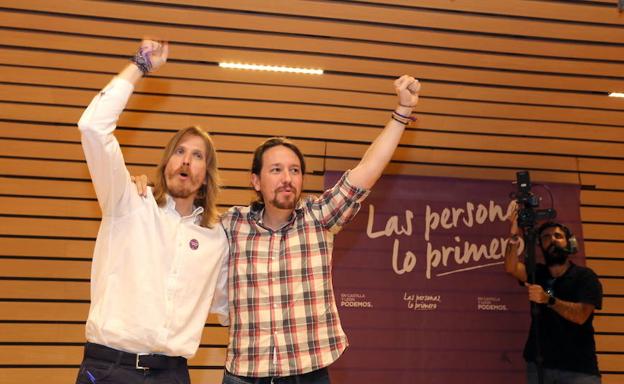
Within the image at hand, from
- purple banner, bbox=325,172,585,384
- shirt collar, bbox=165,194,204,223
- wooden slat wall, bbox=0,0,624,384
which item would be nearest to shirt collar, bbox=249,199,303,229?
shirt collar, bbox=165,194,204,223

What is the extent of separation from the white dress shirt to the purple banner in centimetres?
271

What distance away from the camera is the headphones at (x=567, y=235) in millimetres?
5105

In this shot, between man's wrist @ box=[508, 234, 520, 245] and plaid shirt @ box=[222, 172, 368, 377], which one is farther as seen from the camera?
man's wrist @ box=[508, 234, 520, 245]

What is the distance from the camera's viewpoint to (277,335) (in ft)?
9.03

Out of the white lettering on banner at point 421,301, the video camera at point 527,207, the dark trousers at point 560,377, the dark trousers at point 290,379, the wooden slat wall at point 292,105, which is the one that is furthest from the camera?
the white lettering on banner at point 421,301

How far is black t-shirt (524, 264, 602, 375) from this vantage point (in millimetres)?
4836

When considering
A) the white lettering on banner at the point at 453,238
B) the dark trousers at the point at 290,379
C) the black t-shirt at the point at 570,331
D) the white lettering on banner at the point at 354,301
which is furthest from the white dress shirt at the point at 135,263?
the black t-shirt at the point at 570,331

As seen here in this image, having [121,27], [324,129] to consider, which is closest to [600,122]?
[324,129]

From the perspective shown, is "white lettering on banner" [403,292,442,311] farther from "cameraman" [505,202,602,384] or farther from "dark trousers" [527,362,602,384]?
"dark trousers" [527,362,602,384]

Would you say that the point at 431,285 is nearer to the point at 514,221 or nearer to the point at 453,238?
the point at 453,238

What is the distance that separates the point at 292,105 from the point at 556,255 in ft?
8.32

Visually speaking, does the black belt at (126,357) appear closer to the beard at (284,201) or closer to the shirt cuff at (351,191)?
the beard at (284,201)

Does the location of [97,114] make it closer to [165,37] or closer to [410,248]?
[165,37]

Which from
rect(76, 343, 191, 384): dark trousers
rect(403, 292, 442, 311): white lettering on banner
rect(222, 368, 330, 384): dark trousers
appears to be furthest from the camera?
rect(403, 292, 442, 311): white lettering on banner
